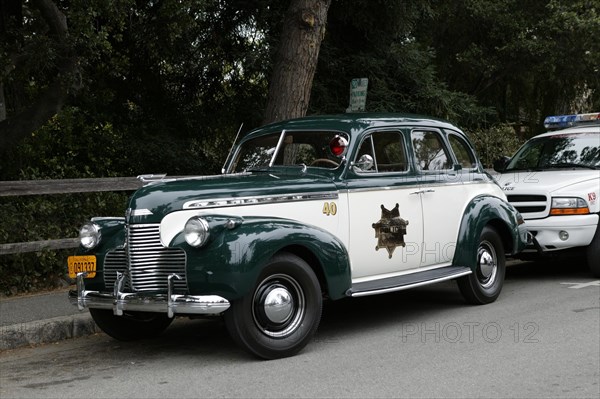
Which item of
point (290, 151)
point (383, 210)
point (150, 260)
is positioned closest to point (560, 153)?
point (383, 210)

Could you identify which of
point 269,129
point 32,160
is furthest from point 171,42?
point 269,129

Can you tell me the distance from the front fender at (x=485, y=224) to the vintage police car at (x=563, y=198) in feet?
2.91

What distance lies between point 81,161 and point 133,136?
3.20ft

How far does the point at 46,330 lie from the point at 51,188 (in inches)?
98.3

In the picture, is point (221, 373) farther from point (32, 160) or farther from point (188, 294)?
point (32, 160)

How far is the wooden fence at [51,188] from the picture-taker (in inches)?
370

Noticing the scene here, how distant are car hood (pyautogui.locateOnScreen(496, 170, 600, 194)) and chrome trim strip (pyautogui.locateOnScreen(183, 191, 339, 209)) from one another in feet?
13.8

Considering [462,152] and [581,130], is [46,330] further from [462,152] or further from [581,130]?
[581,130]

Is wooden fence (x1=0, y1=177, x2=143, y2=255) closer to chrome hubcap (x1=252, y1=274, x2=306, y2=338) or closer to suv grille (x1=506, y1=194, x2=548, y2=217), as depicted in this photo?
chrome hubcap (x1=252, y1=274, x2=306, y2=338)

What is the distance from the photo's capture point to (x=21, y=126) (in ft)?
36.9

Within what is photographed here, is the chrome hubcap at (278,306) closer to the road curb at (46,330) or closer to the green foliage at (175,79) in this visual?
the road curb at (46,330)

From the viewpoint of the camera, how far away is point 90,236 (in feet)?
24.0

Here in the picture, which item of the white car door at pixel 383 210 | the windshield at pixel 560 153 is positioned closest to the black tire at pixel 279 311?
Answer: the white car door at pixel 383 210

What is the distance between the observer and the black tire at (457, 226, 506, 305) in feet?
29.6
